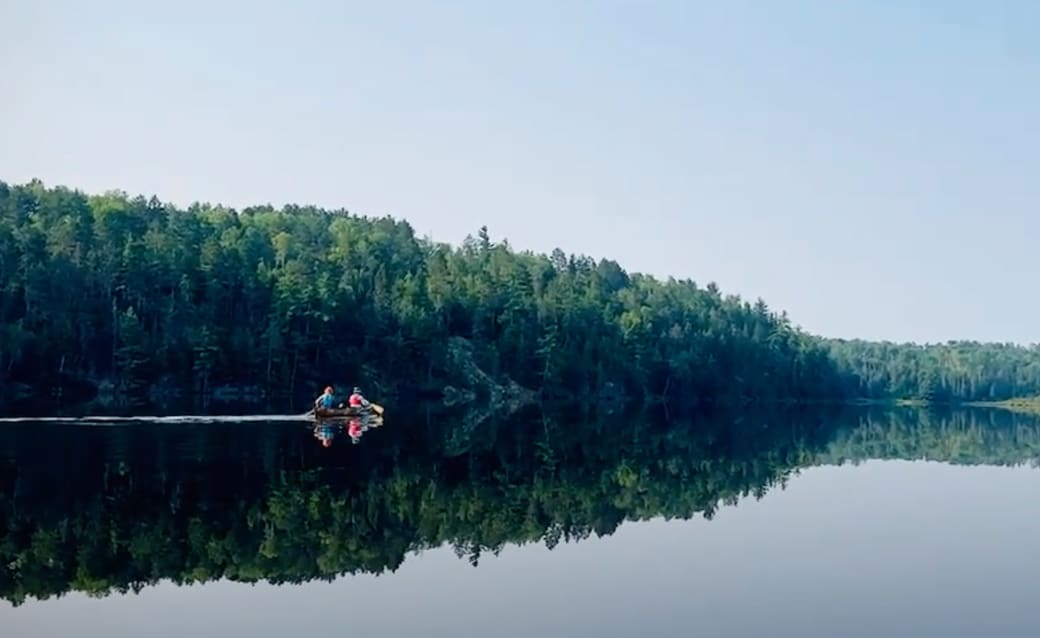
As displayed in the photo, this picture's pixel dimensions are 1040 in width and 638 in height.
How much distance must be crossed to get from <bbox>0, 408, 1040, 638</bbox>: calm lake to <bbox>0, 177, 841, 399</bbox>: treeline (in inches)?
1929

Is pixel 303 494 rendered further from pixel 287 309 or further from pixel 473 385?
pixel 473 385

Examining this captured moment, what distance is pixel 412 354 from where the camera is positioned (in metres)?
121

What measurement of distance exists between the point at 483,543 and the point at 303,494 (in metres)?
7.84

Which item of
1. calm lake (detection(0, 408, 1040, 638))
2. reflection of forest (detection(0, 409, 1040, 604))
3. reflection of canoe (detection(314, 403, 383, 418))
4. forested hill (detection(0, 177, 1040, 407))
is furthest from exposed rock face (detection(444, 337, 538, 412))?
calm lake (detection(0, 408, 1040, 638))

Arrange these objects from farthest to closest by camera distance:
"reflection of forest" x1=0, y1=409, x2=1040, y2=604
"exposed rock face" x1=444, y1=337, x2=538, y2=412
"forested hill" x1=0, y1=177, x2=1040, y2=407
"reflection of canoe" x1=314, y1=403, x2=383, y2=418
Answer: "exposed rock face" x1=444, y1=337, x2=538, y2=412 < "forested hill" x1=0, y1=177, x2=1040, y2=407 < "reflection of canoe" x1=314, y1=403, x2=383, y2=418 < "reflection of forest" x1=0, y1=409, x2=1040, y2=604

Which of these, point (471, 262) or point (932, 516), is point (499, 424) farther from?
point (471, 262)

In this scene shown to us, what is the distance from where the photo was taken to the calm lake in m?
17.8

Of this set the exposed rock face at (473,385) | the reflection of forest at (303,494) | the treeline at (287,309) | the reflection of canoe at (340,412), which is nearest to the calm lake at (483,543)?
the reflection of forest at (303,494)

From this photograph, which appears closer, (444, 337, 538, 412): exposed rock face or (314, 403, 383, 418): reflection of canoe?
(314, 403, 383, 418): reflection of canoe

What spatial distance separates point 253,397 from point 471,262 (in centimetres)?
6930

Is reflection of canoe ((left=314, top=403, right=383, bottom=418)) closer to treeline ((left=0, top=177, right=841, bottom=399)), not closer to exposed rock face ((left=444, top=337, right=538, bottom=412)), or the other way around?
treeline ((left=0, top=177, right=841, bottom=399))

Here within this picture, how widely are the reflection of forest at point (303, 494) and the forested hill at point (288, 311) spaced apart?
43.1 meters

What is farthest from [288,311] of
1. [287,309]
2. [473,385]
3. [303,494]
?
[303,494]

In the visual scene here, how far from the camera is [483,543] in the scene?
2491cm
